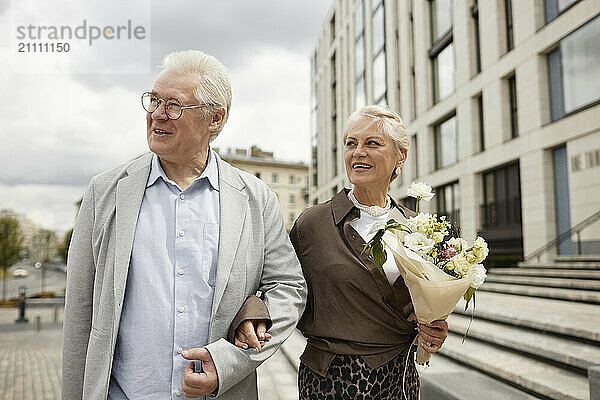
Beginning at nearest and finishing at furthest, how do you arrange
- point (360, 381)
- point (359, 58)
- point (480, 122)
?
point (360, 381) → point (480, 122) → point (359, 58)

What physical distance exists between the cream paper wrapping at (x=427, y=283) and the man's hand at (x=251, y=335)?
0.53 metres

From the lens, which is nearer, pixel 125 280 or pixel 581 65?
pixel 125 280

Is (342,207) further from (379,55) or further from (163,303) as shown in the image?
(379,55)

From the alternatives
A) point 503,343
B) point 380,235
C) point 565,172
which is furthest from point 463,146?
point 380,235

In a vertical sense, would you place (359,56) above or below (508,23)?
above

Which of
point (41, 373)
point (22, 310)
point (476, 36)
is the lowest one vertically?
point (22, 310)

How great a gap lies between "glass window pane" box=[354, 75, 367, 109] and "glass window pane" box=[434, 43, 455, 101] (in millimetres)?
7920

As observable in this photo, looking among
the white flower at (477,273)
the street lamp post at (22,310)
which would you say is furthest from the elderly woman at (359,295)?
the street lamp post at (22,310)

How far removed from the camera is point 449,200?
17656mm

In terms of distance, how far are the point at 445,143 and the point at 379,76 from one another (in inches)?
299

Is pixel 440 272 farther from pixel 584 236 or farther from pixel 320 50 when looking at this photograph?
pixel 320 50

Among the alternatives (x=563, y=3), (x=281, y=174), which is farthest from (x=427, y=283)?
(x=281, y=174)

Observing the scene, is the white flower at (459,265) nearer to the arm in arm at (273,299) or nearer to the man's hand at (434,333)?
the man's hand at (434,333)

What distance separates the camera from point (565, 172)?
11.8 metres
